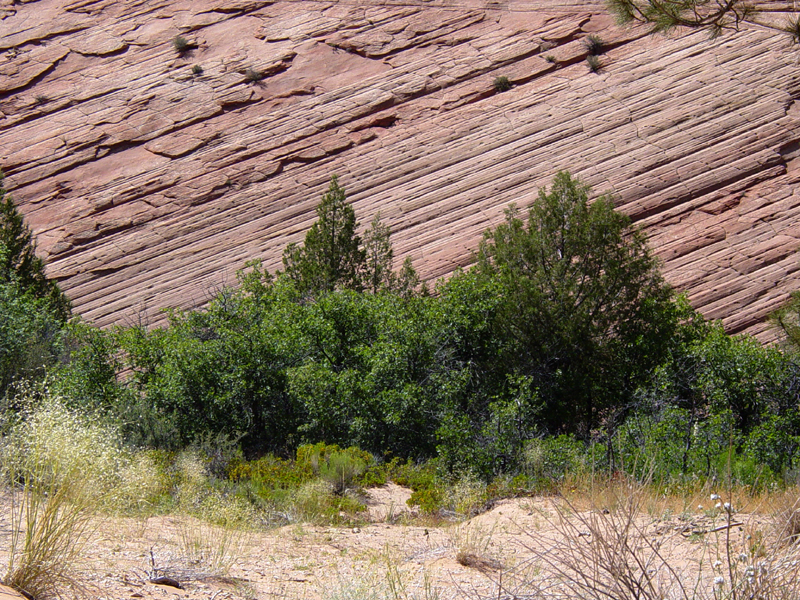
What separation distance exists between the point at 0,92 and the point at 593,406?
28.3 m

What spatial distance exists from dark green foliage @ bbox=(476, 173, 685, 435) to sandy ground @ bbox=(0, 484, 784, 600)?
638 cm

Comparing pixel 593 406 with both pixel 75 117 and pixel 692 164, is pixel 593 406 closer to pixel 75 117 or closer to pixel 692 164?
pixel 692 164

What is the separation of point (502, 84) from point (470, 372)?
49.8 ft

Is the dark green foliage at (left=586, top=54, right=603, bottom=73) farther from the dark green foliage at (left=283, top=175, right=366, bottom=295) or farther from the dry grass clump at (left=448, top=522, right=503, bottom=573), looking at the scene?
the dry grass clump at (left=448, top=522, right=503, bottom=573)

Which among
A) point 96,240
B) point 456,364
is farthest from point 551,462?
point 96,240

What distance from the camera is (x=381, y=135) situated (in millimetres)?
25438

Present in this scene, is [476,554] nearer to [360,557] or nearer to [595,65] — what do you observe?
[360,557]

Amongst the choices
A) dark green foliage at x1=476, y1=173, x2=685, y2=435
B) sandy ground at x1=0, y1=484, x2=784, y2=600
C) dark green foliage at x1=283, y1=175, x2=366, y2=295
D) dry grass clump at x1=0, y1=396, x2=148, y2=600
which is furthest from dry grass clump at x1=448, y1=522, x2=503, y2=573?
dark green foliage at x1=283, y1=175, x2=366, y2=295

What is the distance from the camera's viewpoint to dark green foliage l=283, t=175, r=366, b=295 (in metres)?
18.0

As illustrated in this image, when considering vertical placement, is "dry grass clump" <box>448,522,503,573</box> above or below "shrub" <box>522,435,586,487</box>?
above

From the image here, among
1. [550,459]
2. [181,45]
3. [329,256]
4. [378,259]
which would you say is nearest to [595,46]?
[378,259]

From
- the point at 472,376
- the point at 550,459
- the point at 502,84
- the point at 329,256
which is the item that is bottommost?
the point at 472,376

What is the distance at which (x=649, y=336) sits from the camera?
564 inches

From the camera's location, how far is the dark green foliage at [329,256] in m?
18.0
